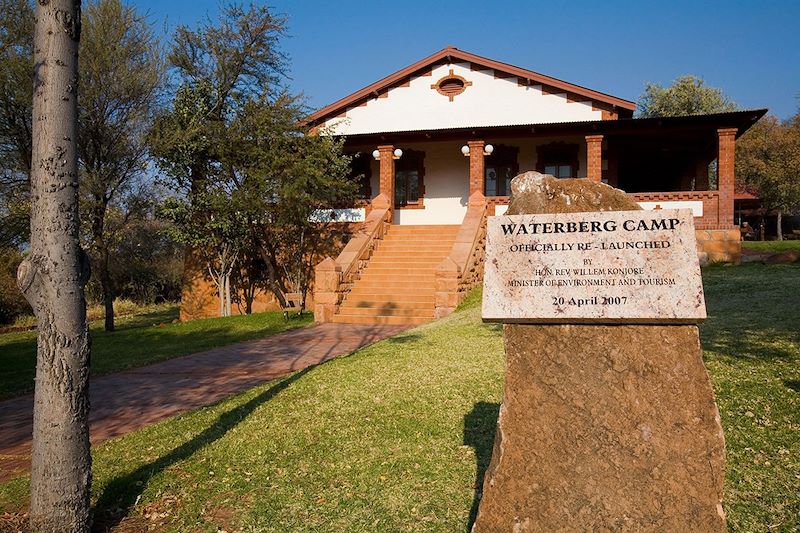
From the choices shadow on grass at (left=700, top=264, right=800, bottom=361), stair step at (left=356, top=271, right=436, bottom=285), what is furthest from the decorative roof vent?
shadow on grass at (left=700, top=264, right=800, bottom=361)

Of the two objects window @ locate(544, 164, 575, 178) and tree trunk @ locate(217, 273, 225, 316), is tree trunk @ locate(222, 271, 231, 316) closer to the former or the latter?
tree trunk @ locate(217, 273, 225, 316)

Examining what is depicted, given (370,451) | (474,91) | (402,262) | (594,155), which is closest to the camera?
(370,451)

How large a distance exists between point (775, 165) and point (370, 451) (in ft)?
119

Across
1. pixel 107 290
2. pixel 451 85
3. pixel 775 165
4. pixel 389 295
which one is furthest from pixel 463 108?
pixel 775 165

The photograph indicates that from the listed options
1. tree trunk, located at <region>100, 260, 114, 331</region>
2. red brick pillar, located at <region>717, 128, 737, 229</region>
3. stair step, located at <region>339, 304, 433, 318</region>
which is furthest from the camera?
red brick pillar, located at <region>717, 128, 737, 229</region>

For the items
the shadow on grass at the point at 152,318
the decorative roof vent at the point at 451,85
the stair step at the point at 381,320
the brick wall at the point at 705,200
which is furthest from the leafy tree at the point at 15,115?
the brick wall at the point at 705,200

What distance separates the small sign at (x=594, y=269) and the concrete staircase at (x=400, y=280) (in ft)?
35.0

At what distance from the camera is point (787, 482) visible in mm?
3943

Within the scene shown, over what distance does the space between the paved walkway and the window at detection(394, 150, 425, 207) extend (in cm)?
1006

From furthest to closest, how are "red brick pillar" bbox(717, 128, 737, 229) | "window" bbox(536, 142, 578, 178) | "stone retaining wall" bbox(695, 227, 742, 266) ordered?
"window" bbox(536, 142, 578, 178), "red brick pillar" bbox(717, 128, 737, 229), "stone retaining wall" bbox(695, 227, 742, 266)

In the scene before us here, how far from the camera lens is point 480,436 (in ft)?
16.9

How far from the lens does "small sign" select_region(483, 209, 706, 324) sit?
3113 millimetres

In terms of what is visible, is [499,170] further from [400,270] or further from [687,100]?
[687,100]

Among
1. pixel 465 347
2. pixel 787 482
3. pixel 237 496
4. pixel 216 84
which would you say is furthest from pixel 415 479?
pixel 216 84
